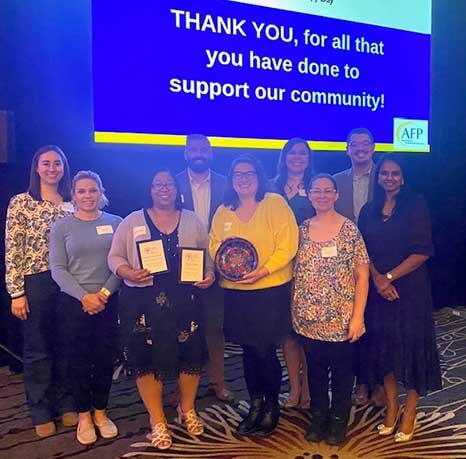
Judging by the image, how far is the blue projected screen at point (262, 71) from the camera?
3.83 metres

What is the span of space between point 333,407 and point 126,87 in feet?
7.62

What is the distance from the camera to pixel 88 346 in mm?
2865

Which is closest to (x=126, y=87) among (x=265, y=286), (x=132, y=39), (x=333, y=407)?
(x=132, y=39)

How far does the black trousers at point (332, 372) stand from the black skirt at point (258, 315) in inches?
6.1

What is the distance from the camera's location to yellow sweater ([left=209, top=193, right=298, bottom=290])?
9.10ft

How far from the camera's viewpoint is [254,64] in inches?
168

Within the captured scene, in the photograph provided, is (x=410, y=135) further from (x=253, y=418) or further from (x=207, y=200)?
(x=253, y=418)

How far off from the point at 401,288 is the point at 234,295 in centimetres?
79

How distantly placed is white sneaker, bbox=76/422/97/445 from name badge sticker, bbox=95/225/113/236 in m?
0.95

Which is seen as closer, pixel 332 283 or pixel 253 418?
pixel 332 283

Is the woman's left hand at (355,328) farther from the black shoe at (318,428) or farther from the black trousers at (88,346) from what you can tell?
the black trousers at (88,346)

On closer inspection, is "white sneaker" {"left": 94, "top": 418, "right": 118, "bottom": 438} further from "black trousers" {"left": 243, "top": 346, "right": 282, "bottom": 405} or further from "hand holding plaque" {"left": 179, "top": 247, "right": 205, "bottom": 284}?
"hand holding plaque" {"left": 179, "top": 247, "right": 205, "bottom": 284}

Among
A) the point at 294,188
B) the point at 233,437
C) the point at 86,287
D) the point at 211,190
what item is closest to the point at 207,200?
the point at 211,190

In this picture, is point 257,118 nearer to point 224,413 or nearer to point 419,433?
point 224,413
